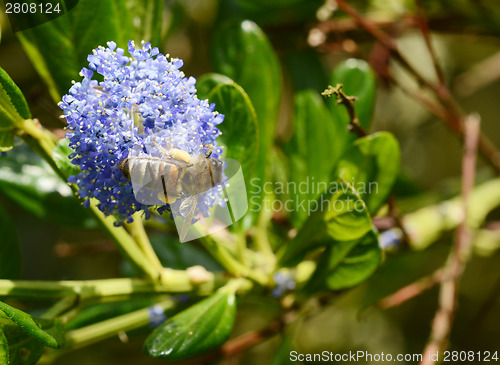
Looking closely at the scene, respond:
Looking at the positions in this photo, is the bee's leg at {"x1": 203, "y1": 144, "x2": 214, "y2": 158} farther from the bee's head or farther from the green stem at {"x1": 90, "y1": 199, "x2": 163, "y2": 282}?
the green stem at {"x1": 90, "y1": 199, "x2": 163, "y2": 282}

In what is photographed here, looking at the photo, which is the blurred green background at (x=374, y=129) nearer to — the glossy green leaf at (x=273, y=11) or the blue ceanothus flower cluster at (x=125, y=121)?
the glossy green leaf at (x=273, y=11)

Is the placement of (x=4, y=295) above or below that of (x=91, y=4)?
below

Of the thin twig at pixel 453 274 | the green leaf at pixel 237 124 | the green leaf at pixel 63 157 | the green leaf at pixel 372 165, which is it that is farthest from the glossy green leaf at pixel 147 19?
the thin twig at pixel 453 274

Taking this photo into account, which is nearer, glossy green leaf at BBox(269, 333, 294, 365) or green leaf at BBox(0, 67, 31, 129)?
green leaf at BBox(0, 67, 31, 129)

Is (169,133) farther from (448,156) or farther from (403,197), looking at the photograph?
(448,156)

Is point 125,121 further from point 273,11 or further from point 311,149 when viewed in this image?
point 273,11

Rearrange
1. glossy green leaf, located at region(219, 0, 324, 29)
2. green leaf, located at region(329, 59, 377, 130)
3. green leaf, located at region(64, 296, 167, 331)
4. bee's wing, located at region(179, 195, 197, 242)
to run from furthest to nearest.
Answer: glossy green leaf, located at region(219, 0, 324, 29) < green leaf, located at region(329, 59, 377, 130) < green leaf, located at region(64, 296, 167, 331) < bee's wing, located at region(179, 195, 197, 242)

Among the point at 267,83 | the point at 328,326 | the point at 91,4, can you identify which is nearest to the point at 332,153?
the point at 267,83
